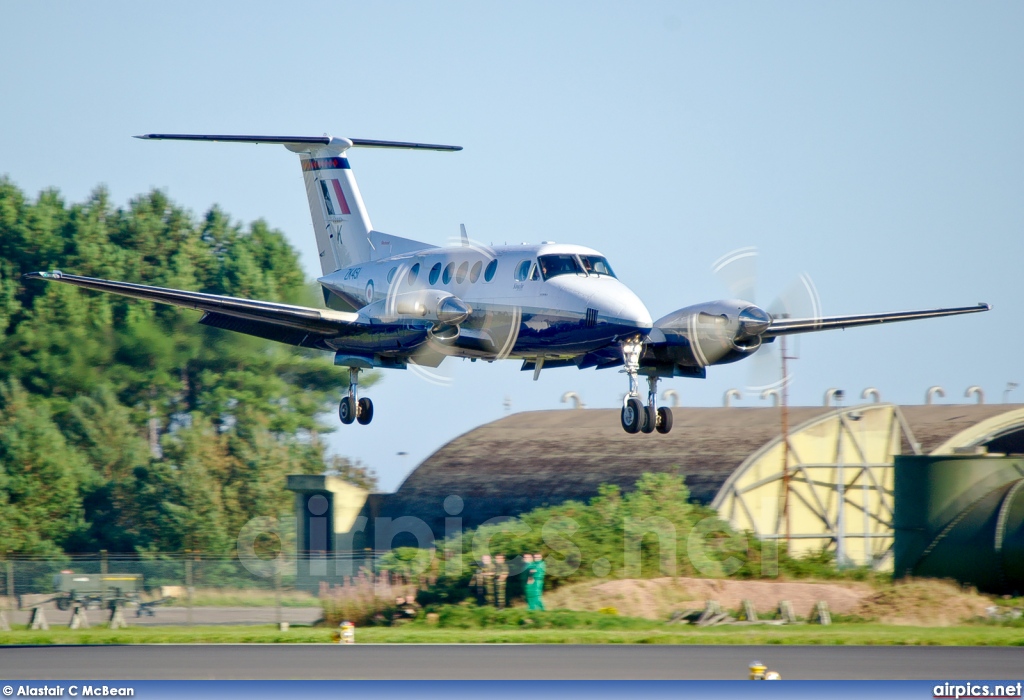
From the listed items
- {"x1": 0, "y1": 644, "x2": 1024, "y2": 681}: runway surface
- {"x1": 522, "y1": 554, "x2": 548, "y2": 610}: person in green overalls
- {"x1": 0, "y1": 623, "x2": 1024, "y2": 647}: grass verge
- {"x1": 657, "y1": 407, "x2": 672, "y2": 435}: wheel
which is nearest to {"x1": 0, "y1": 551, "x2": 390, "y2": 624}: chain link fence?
{"x1": 0, "y1": 623, "x2": 1024, "y2": 647}: grass verge

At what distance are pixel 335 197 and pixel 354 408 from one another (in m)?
6.69

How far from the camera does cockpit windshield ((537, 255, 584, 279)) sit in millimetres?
25312

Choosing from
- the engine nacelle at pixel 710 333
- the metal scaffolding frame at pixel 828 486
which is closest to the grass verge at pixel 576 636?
the engine nacelle at pixel 710 333

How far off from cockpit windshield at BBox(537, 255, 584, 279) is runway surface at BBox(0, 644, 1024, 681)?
23.7 feet

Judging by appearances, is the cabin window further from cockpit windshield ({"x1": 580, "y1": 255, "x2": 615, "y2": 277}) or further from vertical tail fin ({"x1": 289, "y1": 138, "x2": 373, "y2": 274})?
vertical tail fin ({"x1": 289, "y1": 138, "x2": 373, "y2": 274})

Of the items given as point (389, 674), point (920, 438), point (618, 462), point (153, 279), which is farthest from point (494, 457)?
point (389, 674)

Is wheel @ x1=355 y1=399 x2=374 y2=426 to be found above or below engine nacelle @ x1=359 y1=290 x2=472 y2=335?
below

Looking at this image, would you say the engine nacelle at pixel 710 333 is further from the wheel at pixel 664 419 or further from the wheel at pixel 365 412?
the wheel at pixel 365 412

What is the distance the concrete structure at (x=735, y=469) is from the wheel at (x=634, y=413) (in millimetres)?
16908

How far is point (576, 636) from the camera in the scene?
27219 millimetres

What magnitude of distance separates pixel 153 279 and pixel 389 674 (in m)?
44.2

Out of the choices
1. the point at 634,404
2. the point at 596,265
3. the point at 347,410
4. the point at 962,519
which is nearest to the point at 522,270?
the point at 596,265

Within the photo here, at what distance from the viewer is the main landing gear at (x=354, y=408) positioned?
3042 centimetres

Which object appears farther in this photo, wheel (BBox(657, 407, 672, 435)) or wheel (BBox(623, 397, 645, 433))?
wheel (BBox(657, 407, 672, 435))
